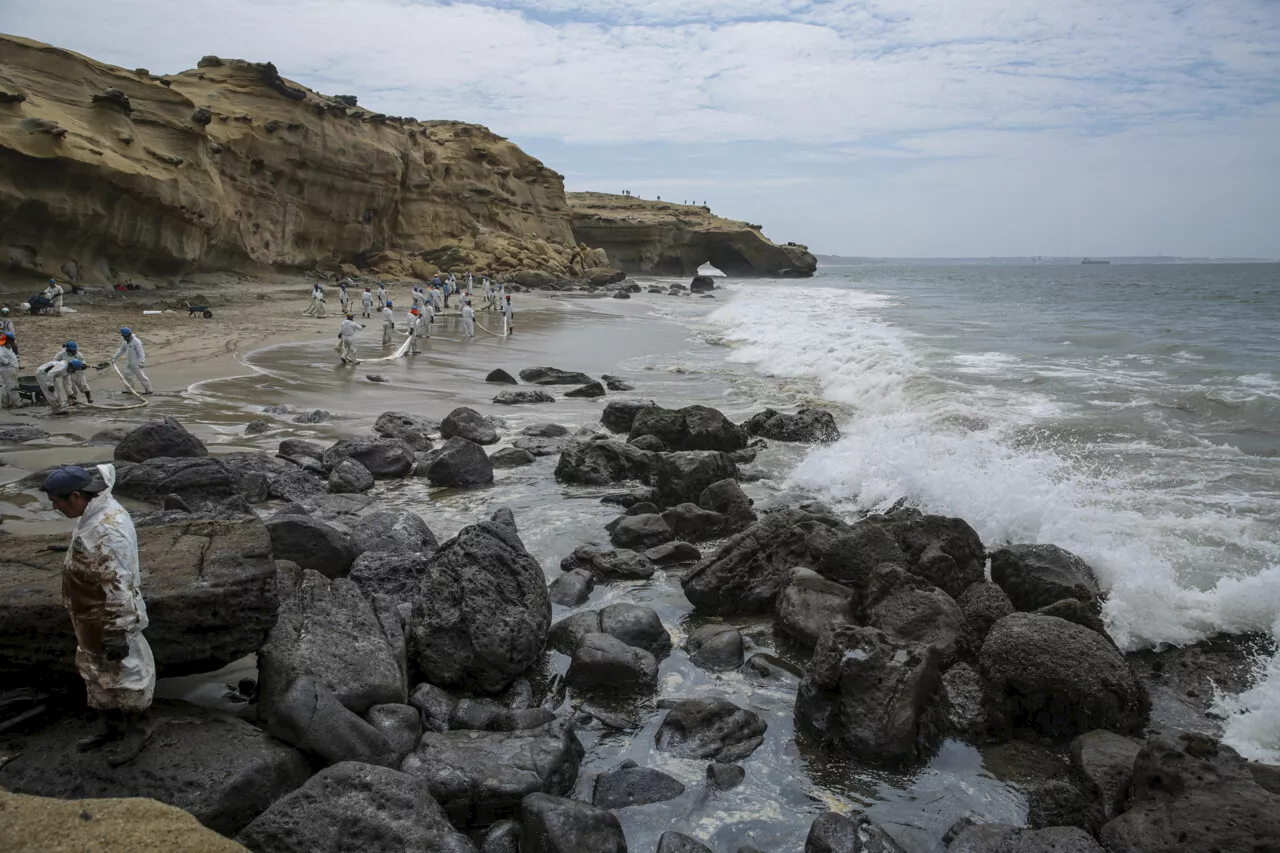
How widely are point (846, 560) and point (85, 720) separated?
5801 millimetres

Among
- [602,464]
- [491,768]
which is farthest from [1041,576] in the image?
[602,464]

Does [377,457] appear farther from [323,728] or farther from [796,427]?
[323,728]

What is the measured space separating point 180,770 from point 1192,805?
5079mm

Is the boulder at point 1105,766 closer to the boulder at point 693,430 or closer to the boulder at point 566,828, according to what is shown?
the boulder at point 566,828

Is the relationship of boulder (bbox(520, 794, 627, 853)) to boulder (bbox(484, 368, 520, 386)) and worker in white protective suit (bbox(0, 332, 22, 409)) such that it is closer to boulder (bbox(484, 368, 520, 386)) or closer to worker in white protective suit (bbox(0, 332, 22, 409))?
worker in white protective suit (bbox(0, 332, 22, 409))

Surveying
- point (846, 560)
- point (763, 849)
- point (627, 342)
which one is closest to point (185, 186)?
point (627, 342)

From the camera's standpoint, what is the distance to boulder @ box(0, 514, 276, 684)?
15.2 feet

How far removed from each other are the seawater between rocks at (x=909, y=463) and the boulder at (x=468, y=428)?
143 centimetres

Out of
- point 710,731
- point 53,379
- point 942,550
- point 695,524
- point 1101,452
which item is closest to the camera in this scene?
point 710,731

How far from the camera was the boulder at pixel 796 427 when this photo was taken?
14.2 meters

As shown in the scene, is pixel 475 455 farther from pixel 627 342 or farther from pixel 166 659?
pixel 627 342

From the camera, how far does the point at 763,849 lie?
4.61 meters

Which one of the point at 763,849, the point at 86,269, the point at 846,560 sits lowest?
the point at 763,849

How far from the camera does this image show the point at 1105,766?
5.04 metres
